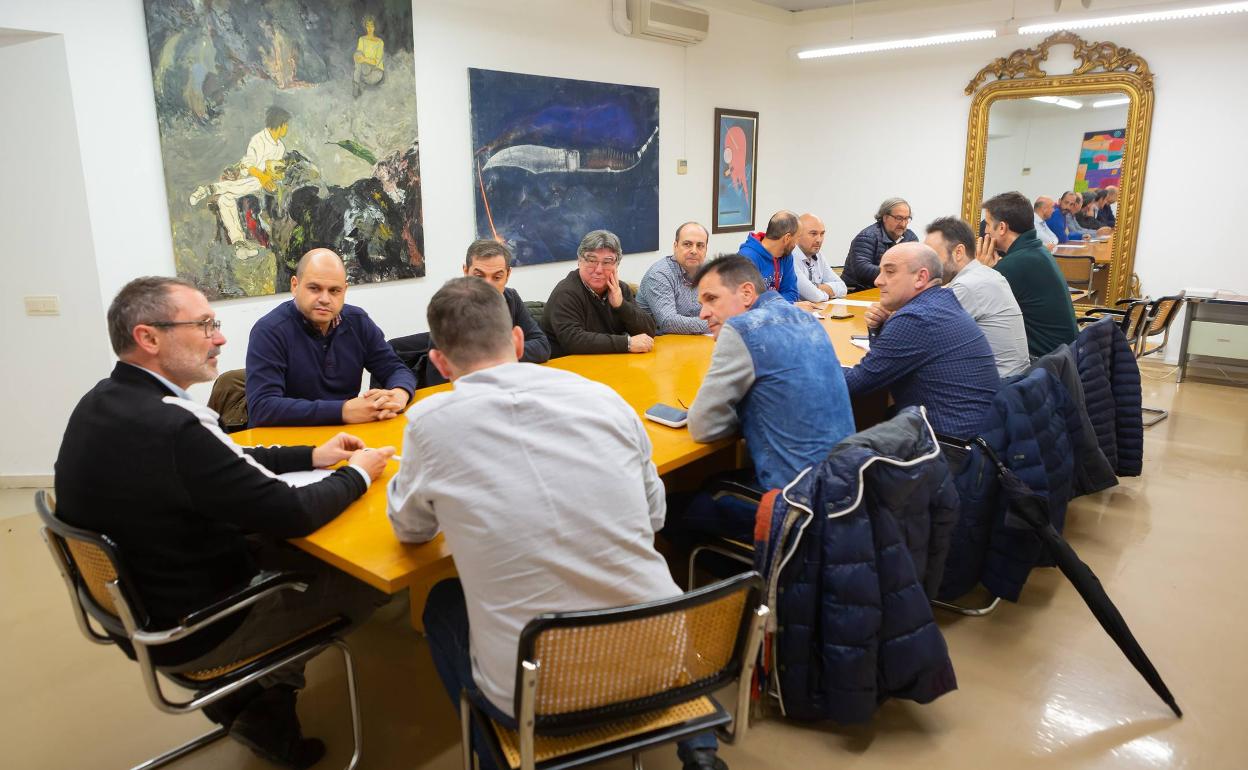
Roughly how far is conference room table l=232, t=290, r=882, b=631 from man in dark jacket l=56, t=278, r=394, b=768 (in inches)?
2.9

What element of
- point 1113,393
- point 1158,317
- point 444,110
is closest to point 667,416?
point 1113,393

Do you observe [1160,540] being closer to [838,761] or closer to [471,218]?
[838,761]

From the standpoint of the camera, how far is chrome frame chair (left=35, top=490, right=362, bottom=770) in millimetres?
1479

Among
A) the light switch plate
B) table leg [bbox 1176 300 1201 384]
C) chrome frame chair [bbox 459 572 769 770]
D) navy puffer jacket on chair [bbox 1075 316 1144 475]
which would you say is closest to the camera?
chrome frame chair [bbox 459 572 769 770]

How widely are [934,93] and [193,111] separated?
6.24m

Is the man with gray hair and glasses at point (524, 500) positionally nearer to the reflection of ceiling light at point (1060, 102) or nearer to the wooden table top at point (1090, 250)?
the wooden table top at point (1090, 250)

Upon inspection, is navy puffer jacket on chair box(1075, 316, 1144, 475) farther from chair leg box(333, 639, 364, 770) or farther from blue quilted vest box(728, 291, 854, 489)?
chair leg box(333, 639, 364, 770)

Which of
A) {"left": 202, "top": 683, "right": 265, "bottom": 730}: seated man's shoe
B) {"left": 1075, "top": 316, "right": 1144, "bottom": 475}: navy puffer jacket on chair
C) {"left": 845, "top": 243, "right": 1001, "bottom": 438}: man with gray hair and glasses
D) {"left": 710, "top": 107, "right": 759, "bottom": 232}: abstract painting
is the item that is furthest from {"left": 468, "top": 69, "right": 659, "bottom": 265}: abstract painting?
{"left": 202, "top": 683, "right": 265, "bottom": 730}: seated man's shoe

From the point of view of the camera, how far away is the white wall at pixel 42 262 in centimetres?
346

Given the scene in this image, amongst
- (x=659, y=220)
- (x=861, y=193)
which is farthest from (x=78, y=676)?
(x=861, y=193)

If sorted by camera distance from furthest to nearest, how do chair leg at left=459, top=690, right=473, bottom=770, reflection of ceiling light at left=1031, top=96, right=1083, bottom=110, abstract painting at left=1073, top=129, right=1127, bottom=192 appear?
reflection of ceiling light at left=1031, top=96, right=1083, bottom=110
abstract painting at left=1073, top=129, right=1127, bottom=192
chair leg at left=459, top=690, right=473, bottom=770

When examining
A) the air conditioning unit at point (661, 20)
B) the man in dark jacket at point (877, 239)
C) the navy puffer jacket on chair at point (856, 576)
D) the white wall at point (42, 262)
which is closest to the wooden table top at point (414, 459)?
the navy puffer jacket on chair at point (856, 576)

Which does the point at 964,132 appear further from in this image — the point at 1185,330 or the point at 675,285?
the point at 675,285

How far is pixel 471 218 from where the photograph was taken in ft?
17.0
